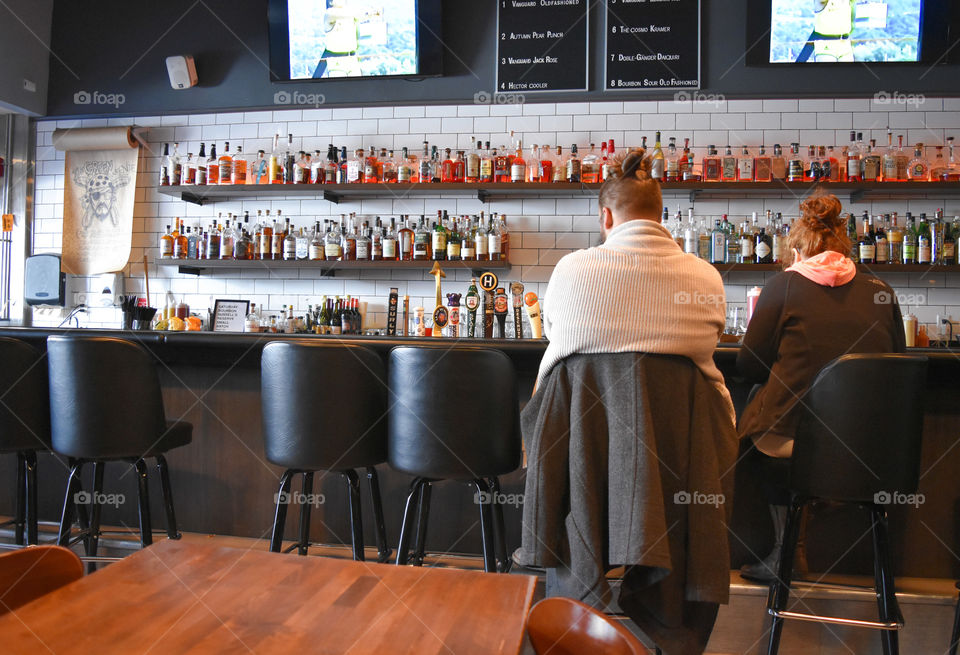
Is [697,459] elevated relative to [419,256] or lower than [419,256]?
lower

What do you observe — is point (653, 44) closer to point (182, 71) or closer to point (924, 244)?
point (924, 244)

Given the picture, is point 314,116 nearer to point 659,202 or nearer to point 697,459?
point 659,202

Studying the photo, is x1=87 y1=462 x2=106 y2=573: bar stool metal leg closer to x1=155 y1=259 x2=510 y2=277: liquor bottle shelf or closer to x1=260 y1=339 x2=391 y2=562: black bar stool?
x1=260 y1=339 x2=391 y2=562: black bar stool

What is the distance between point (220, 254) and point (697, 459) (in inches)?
162

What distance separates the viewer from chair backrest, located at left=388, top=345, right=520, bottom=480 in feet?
7.54

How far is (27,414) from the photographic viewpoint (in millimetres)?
2859

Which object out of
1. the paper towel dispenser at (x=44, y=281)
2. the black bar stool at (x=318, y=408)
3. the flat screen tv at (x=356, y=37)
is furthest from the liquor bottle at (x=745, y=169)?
the paper towel dispenser at (x=44, y=281)

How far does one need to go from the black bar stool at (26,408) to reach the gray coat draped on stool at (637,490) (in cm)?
205

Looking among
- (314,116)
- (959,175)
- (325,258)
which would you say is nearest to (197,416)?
(325,258)

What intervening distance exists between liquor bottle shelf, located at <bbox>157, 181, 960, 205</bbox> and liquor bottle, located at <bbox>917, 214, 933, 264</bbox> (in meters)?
0.22

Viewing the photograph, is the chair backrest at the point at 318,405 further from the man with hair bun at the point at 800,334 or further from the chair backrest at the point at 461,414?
the man with hair bun at the point at 800,334

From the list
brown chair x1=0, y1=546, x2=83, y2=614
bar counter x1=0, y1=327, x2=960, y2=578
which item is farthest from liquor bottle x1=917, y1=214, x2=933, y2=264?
brown chair x1=0, y1=546, x2=83, y2=614

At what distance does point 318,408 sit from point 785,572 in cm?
150

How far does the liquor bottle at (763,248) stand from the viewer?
451 cm
